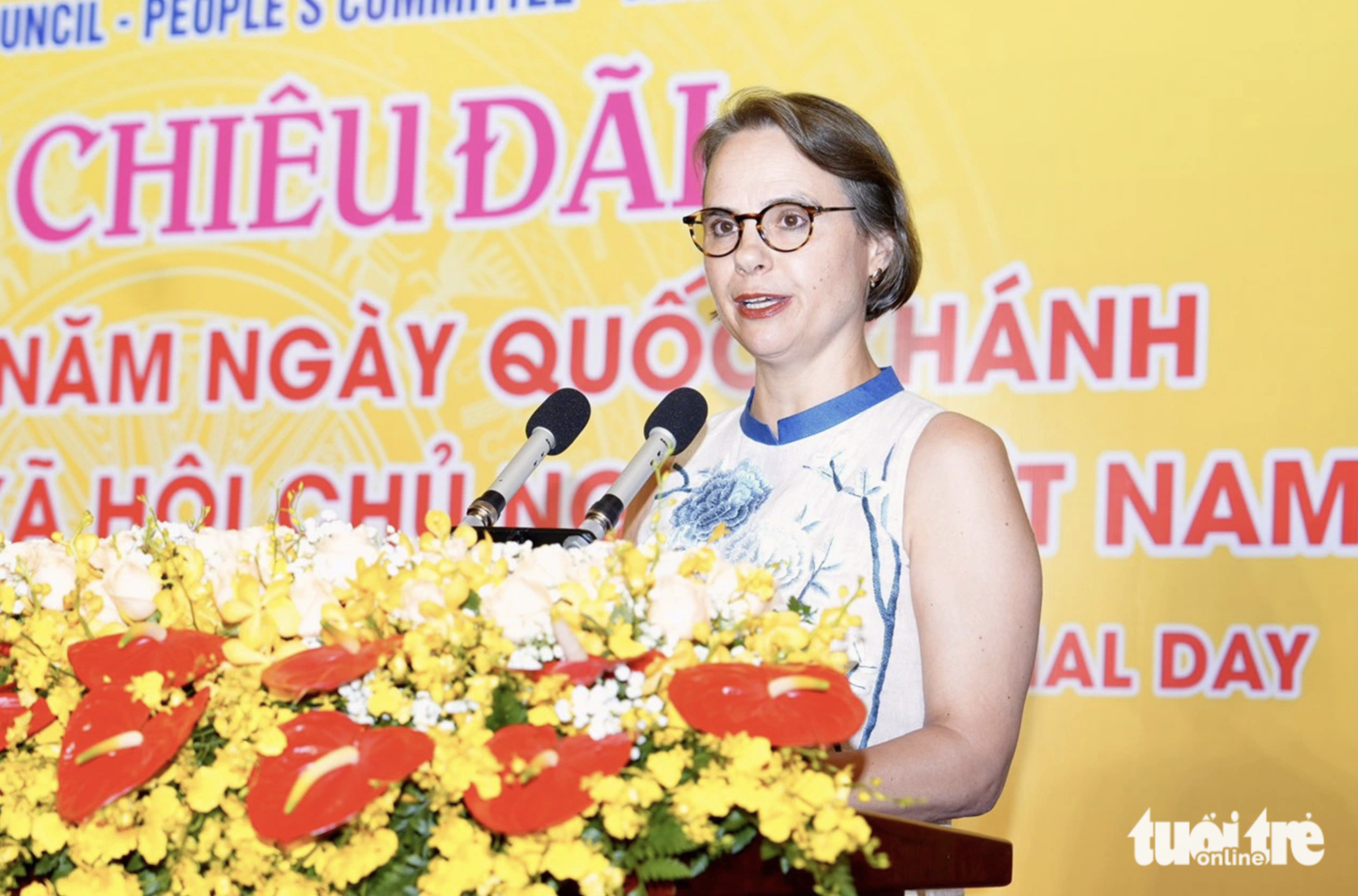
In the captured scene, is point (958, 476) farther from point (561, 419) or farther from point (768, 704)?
point (768, 704)

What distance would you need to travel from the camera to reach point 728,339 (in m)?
3.21

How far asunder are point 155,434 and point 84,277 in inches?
17.4

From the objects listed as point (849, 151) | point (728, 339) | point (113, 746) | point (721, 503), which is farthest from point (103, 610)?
point (728, 339)

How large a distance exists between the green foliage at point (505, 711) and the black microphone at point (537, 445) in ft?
1.40

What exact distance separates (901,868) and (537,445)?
2.23 ft

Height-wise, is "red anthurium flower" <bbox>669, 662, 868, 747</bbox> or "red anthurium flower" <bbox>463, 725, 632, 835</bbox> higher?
"red anthurium flower" <bbox>669, 662, 868, 747</bbox>

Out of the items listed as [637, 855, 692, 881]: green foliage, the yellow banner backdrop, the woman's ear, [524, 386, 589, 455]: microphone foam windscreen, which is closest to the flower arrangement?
[637, 855, 692, 881]: green foliage

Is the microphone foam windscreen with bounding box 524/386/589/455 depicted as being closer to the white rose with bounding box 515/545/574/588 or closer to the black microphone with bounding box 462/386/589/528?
the black microphone with bounding box 462/386/589/528

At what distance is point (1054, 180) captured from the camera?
3039 mm

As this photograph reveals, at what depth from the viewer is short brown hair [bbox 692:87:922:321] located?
6.27 ft

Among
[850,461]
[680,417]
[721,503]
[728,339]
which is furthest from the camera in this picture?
[728,339]

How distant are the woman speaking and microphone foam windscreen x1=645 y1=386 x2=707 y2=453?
12 centimetres

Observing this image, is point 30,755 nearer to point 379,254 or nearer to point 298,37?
point 379,254

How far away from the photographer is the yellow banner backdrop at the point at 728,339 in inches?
113
